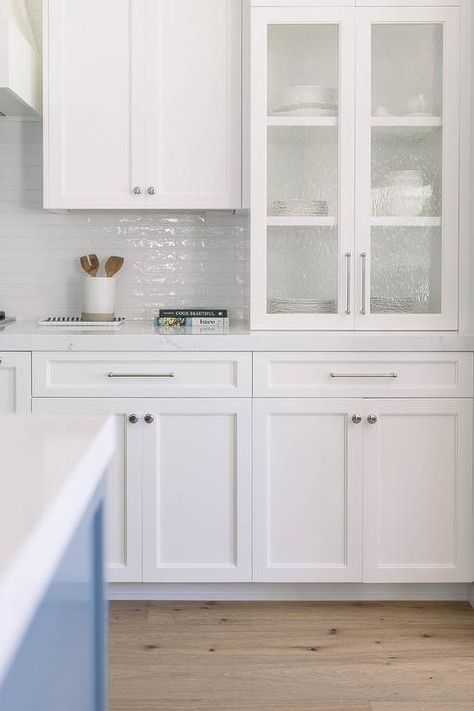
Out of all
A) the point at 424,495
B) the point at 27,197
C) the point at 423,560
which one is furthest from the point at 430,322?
the point at 27,197

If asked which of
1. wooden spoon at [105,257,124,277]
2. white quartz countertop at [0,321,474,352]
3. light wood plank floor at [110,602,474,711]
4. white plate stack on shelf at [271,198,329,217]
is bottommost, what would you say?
light wood plank floor at [110,602,474,711]

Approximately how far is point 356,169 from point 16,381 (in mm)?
1300

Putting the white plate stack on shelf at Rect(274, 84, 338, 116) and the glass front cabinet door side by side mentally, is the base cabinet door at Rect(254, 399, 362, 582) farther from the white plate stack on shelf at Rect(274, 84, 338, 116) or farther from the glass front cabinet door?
the white plate stack on shelf at Rect(274, 84, 338, 116)

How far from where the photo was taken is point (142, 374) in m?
2.85

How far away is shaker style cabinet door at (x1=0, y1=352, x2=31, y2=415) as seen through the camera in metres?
2.86

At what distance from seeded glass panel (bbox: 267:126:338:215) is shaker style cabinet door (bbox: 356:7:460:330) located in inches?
3.6

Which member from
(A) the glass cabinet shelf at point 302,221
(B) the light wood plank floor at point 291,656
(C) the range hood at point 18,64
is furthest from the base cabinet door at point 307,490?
(C) the range hood at point 18,64

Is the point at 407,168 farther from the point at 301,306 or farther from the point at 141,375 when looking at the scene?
the point at 141,375

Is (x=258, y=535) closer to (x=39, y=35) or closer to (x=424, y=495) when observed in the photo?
(x=424, y=495)

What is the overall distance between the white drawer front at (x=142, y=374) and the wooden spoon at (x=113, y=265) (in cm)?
61

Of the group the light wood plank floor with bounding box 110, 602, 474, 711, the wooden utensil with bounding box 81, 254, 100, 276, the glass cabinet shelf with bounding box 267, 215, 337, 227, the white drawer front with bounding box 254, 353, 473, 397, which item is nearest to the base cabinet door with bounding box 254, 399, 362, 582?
the white drawer front with bounding box 254, 353, 473, 397

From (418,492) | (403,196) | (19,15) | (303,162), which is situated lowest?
(418,492)

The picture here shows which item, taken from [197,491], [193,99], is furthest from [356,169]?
[197,491]

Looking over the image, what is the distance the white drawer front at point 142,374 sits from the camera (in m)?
2.86
